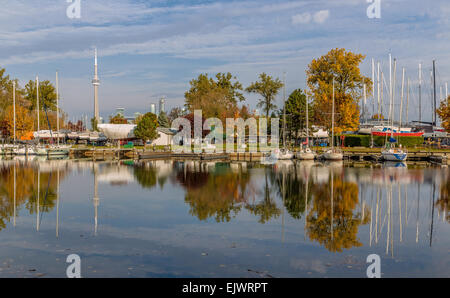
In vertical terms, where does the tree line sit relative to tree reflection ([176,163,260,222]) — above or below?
above

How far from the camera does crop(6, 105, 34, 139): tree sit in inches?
3858

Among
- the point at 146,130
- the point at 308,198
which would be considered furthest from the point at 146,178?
the point at 146,130

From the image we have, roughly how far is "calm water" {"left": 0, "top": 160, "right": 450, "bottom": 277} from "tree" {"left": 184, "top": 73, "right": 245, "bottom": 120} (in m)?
56.2

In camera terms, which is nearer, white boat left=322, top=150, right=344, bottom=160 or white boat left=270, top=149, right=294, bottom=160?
white boat left=322, top=150, right=344, bottom=160

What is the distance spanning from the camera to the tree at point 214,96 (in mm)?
94625

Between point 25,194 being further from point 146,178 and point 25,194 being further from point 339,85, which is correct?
point 339,85

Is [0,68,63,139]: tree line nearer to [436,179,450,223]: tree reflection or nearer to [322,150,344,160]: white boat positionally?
[322,150,344,160]: white boat

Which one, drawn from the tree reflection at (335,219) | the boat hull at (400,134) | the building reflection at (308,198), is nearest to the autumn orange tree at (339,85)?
the boat hull at (400,134)

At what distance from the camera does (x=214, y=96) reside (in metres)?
101

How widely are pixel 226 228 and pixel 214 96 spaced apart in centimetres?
8113

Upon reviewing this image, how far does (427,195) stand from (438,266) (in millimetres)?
18079

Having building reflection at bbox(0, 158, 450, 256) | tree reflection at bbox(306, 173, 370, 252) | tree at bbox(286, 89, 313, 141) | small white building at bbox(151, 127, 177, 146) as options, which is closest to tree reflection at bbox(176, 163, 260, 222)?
building reflection at bbox(0, 158, 450, 256)

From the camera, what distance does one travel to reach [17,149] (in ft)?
282
